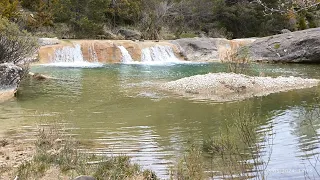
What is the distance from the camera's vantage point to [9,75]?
11648 millimetres

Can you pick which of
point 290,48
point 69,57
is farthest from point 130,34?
point 290,48

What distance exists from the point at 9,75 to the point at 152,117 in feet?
15.4

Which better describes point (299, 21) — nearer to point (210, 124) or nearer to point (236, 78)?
point (236, 78)

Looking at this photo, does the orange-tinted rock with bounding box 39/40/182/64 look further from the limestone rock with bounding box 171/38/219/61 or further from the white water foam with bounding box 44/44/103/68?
the limestone rock with bounding box 171/38/219/61

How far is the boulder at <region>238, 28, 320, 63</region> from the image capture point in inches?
1001

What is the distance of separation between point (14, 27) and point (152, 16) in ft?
69.0

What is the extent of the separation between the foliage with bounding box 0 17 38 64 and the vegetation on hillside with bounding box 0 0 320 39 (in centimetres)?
1588

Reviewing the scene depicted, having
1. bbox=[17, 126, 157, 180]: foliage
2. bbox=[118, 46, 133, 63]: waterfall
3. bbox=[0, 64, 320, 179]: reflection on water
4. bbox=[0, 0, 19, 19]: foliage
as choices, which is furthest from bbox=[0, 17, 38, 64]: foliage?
bbox=[0, 0, 19, 19]: foliage

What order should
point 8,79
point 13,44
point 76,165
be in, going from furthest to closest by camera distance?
1. point 13,44
2. point 8,79
3. point 76,165

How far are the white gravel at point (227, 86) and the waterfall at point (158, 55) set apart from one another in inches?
421

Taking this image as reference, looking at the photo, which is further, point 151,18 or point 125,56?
point 151,18

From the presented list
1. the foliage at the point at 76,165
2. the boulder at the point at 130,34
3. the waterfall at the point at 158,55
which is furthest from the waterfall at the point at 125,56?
the foliage at the point at 76,165

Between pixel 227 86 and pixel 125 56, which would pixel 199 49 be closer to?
pixel 125 56

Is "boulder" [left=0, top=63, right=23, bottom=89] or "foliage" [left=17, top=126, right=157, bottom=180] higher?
"boulder" [left=0, top=63, right=23, bottom=89]
